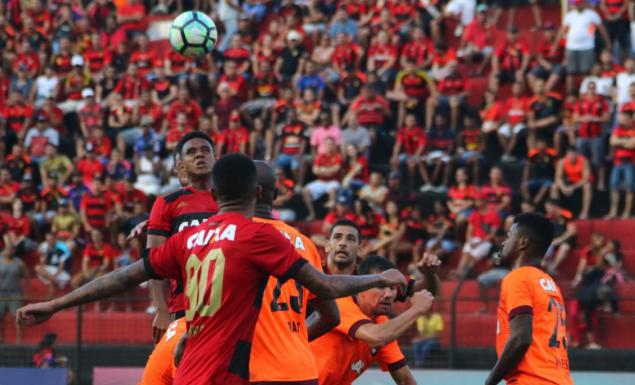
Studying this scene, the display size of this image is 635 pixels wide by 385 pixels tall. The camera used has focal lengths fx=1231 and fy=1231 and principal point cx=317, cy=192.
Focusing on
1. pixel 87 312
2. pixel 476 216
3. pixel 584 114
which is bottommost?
pixel 87 312

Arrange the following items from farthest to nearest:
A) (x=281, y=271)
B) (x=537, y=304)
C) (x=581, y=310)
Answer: (x=581, y=310), (x=537, y=304), (x=281, y=271)

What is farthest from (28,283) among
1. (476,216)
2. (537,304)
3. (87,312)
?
(537,304)

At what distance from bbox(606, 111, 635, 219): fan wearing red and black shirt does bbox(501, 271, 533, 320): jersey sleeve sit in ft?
37.2

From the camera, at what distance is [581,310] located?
16.0 m

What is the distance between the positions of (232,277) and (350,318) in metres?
2.07

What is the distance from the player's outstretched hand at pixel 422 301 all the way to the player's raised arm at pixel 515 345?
1026 mm

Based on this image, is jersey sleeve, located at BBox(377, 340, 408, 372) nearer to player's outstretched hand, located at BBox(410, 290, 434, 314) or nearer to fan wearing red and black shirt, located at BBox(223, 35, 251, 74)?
player's outstretched hand, located at BBox(410, 290, 434, 314)

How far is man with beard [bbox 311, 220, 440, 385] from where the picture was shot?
8141 millimetres

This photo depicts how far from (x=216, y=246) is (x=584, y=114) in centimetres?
1425

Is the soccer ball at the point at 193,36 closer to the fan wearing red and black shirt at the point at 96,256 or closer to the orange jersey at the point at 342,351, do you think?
the orange jersey at the point at 342,351

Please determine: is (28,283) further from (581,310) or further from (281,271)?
(281,271)

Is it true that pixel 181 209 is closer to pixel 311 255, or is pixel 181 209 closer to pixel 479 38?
pixel 311 255

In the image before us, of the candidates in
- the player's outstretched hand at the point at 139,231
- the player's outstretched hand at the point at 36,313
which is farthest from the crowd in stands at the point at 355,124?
the player's outstretched hand at the point at 36,313

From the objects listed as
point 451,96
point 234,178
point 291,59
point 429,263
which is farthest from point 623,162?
point 234,178
